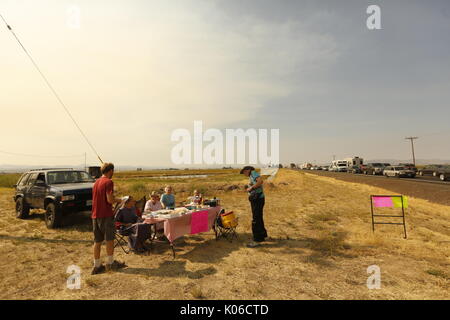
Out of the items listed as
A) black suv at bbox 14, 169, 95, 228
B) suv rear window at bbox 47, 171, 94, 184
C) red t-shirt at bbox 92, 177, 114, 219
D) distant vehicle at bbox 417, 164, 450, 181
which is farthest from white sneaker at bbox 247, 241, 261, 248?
distant vehicle at bbox 417, 164, 450, 181

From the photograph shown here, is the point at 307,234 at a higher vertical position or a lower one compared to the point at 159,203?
lower

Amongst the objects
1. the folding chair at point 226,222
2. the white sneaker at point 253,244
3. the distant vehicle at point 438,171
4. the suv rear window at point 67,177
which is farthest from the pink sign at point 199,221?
the distant vehicle at point 438,171

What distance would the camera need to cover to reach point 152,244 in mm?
6418

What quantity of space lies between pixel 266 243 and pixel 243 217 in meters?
3.53

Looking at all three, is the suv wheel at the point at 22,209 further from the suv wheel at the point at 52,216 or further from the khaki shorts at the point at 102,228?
the khaki shorts at the point at 102,228

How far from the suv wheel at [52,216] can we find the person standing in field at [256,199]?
6.64 metres

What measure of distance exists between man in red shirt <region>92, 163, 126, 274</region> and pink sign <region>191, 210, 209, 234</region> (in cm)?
193

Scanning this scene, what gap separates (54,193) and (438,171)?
115 feet

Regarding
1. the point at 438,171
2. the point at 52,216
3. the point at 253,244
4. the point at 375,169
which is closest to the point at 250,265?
the point at 253,244
